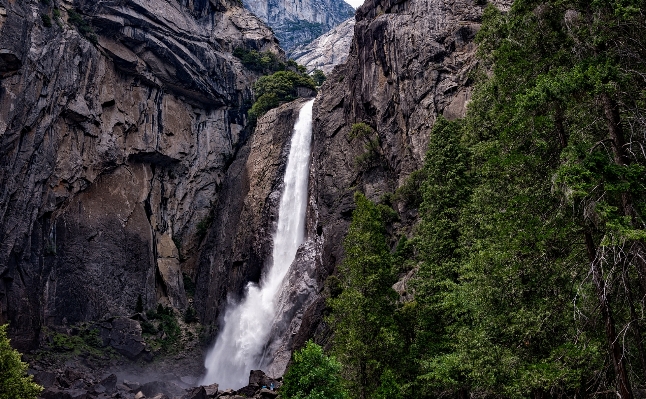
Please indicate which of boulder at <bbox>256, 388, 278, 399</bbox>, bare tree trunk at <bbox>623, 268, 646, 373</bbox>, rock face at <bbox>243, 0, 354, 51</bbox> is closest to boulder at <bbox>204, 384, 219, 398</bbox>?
boulder at <bbox>256, 388, 278, 399</bbox>

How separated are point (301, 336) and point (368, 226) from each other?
555 inches

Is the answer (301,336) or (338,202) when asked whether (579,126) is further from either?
(338,202)

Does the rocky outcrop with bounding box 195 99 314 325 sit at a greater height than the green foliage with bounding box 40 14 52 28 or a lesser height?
lesser

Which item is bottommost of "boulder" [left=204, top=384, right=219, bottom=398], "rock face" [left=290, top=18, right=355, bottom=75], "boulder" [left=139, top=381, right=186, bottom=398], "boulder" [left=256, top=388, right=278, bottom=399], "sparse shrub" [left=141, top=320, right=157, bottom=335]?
"boulder" [left=256, top=388, right=278, bottom=399]

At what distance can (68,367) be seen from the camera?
3612cm

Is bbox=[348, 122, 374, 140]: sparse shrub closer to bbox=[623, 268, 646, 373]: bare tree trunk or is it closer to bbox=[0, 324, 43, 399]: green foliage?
bbox=[0, 324, 43, 399]: green foliage

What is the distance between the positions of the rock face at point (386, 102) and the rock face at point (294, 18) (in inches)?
4020

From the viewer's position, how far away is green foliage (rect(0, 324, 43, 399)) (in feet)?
69.3

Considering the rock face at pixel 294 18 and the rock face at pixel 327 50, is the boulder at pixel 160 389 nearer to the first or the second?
the rock face at pixel 327 50

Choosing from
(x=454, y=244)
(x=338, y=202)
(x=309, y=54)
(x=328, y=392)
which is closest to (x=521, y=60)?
(x=454, y=244)

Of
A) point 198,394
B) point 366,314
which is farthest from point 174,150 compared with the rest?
point 366,314

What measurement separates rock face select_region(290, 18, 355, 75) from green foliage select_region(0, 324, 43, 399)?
10518 centimetres

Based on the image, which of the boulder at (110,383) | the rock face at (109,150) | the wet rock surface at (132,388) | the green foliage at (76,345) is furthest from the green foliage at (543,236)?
the rock face at (109,150)

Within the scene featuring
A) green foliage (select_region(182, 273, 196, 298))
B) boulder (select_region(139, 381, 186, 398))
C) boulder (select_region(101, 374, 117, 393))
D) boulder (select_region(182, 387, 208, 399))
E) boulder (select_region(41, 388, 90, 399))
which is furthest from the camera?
green foliage (select_region(182, 273, 196, 298))
